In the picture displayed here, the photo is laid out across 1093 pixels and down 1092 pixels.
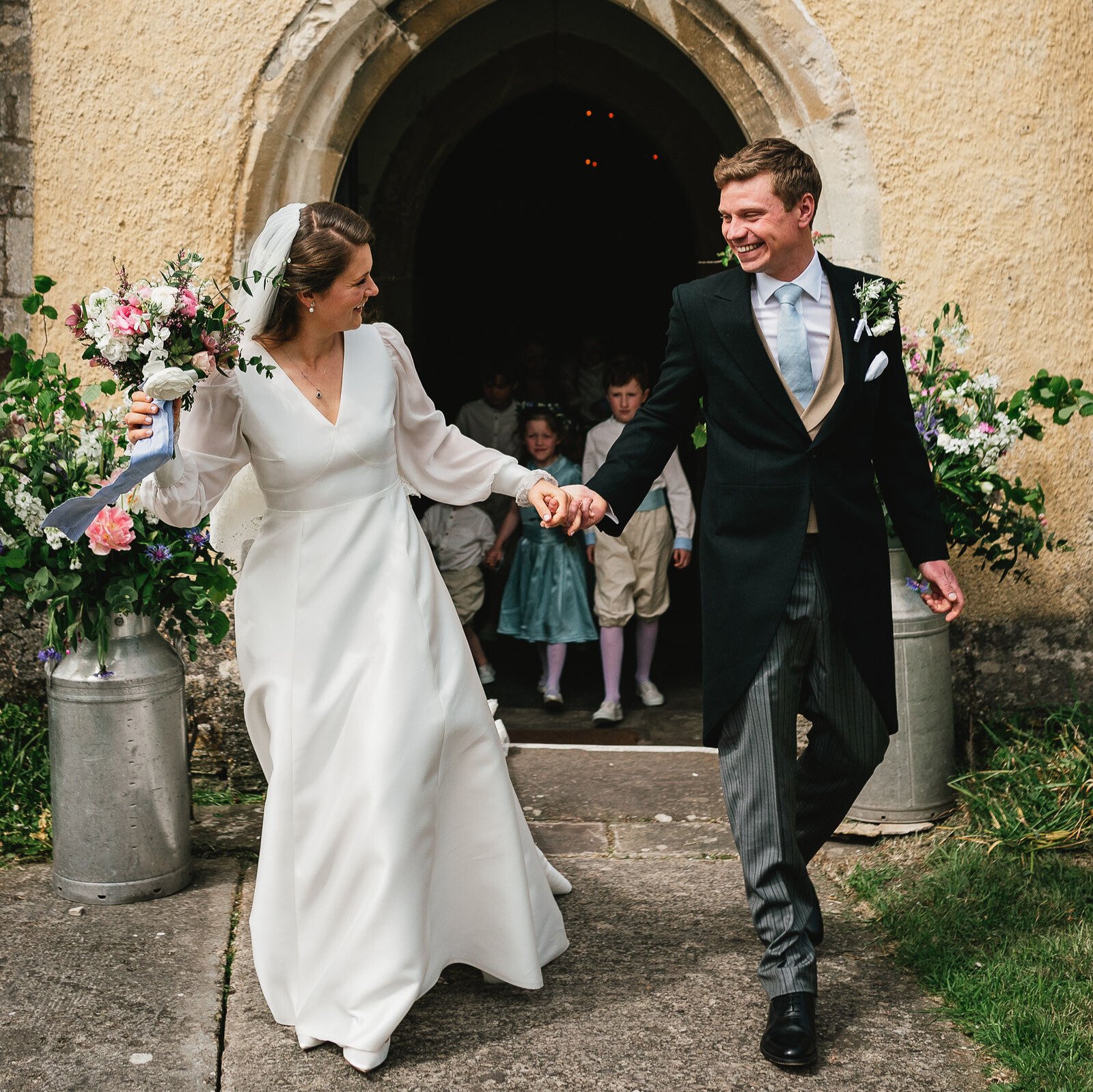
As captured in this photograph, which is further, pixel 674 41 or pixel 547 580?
pixel 547 580

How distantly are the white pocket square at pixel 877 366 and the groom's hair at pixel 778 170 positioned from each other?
15.8 inches

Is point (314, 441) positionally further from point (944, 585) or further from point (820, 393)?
point (944, 585)

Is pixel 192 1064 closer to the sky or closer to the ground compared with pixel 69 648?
closer to the ground

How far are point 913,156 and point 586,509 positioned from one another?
241 centimetres

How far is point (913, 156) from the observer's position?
477cm

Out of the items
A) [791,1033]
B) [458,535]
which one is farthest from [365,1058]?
[458,535]

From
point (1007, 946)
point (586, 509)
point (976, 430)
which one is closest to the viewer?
point (586, 509)

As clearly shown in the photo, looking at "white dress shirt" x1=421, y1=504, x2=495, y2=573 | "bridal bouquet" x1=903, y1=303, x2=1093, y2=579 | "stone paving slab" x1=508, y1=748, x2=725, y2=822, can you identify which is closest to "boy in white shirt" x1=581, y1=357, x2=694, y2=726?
"white dress shirt" x1=421, y1=504, x2=495, y2=573

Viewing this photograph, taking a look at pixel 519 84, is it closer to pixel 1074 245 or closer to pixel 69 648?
pixel 1074 245

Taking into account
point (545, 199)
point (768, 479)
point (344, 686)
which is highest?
point (545, 199)

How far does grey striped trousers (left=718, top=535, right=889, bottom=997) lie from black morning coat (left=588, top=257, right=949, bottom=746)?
0.13 feet

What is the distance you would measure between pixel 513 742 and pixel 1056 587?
2224 millimetres

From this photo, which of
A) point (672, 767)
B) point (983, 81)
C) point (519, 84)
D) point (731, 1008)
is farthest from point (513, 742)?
point (519, 84)

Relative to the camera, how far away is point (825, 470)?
300 cm
